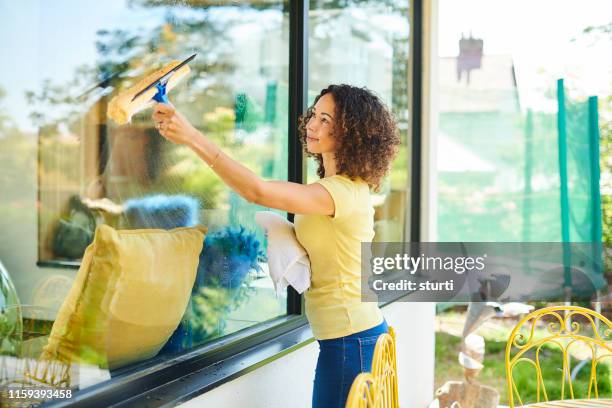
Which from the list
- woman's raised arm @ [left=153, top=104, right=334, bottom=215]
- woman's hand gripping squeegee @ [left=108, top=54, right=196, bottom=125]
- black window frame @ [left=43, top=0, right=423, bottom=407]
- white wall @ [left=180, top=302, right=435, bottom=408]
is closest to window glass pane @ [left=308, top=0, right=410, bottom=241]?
black window frame @ [left=43, top=0, right=423, bottom=407]

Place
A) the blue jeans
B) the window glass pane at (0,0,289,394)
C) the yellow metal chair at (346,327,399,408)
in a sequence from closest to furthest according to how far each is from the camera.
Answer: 1. the yellow metal chair at (346,327,399,408)
2. the window glass pane at (0,0,289,394)
3. the blue jeans

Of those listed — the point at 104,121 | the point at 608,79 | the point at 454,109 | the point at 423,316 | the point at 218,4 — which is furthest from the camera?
the point at 454,109

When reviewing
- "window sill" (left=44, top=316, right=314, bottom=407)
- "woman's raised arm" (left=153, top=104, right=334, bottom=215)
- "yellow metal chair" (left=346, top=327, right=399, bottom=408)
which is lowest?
"window sill" (left=44, top=316, right=314, bottom=407)

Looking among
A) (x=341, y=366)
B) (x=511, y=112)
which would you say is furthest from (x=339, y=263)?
(x=511, y=112)

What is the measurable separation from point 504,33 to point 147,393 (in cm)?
346

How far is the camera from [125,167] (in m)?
1.56

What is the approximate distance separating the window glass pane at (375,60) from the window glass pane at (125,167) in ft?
1.62

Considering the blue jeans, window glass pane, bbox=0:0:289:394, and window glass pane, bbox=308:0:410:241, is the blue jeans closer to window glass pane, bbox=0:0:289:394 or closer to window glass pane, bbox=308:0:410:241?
window glass pane, bbox=0:0:289:394

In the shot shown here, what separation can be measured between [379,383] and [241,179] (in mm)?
504

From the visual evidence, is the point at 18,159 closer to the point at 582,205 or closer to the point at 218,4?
the point at 218,4

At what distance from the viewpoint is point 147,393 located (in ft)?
4.92

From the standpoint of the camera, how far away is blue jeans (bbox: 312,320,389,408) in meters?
1.60

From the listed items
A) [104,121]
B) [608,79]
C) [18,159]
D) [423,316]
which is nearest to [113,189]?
[104,121]

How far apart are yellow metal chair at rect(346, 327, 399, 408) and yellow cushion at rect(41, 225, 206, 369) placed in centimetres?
57
